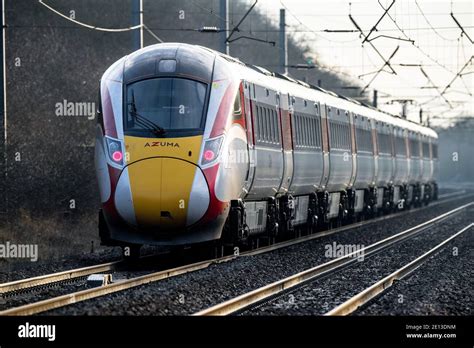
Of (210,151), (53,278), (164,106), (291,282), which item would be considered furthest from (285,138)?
(53,278)

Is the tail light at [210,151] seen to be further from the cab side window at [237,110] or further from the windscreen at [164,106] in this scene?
the cab side window at [237,110]

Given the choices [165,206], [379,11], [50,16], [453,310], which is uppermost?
[50,16]

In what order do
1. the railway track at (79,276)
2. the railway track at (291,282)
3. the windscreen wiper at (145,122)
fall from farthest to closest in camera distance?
the windscreen wiper at (145,122), the railway track at (291,282), the railway track at (79,276)

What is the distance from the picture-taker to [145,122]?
56.9ft

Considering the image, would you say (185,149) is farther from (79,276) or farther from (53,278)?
A: (53,278)

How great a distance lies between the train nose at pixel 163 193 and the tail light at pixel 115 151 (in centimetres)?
20

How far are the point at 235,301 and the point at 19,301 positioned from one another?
2692 mm

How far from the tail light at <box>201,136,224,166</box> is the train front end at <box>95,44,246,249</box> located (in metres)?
0.02

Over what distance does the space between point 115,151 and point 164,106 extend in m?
1.03

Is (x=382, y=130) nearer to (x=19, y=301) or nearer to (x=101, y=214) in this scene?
(x=101, y=214)

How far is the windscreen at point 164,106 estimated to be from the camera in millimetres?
17297

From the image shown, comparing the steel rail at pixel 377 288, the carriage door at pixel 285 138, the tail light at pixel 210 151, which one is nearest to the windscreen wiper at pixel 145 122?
the tail light at pixel 210 151
